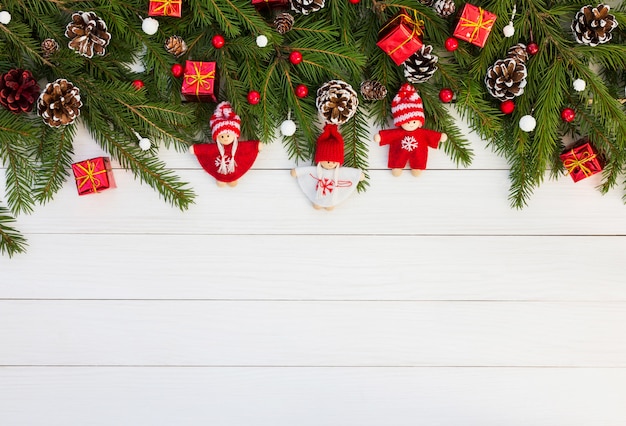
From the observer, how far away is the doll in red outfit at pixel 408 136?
1.01 meters

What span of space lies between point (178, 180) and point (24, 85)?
0.33 meters

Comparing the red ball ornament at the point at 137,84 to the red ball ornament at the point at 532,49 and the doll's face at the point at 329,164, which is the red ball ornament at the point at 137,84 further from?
the red ball ornament at the point at 532,49

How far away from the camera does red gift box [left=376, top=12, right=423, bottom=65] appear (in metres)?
0.94

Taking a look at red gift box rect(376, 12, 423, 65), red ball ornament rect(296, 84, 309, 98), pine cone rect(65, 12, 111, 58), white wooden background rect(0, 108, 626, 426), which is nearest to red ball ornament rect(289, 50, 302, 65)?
red ball ornament rect(296, 84, 309, 98)

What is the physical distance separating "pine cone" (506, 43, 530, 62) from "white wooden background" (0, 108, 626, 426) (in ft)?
0.58

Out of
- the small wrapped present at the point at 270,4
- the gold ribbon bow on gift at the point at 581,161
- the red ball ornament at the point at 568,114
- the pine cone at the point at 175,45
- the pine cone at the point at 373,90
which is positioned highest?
the small wrapped present at the point at 270,4

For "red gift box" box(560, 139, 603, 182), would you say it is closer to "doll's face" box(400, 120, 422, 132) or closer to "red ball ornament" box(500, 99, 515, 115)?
"red ball ornament" box(500, 99, 515, 115)

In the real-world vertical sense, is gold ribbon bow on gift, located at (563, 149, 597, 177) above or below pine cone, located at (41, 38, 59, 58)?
below

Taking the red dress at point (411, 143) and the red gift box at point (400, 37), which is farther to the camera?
the red dress at point (411, 143)

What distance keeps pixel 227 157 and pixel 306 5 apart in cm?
33

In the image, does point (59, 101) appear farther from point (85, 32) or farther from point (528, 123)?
point (528, 123)

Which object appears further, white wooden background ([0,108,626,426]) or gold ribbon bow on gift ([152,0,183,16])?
white wooden background ([0,108,626,426])

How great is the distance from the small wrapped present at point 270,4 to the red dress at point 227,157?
0.26m

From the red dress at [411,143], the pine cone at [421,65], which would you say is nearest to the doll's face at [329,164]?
the red dress at [411,143]
